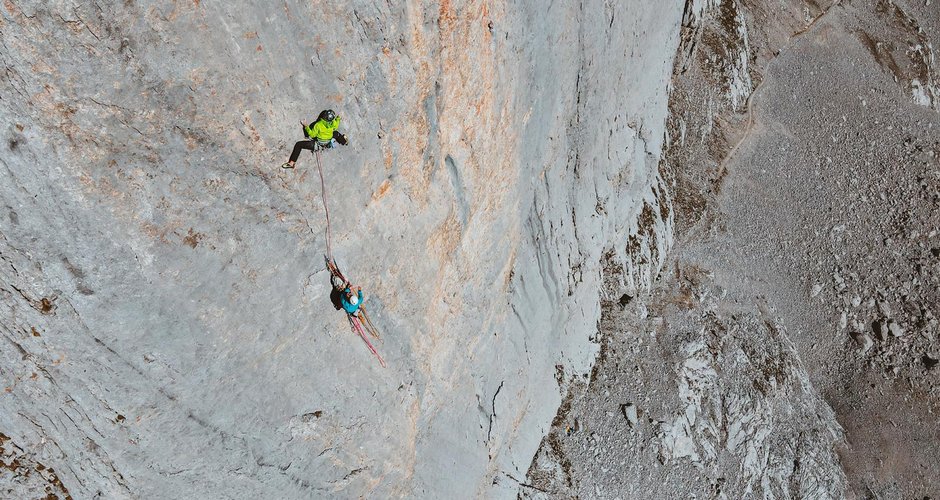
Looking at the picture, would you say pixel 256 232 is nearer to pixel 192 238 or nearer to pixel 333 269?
pixel 192 238

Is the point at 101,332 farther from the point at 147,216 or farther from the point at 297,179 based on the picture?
the point at 297,179

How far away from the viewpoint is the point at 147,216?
702 cm

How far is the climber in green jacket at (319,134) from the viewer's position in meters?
7.98

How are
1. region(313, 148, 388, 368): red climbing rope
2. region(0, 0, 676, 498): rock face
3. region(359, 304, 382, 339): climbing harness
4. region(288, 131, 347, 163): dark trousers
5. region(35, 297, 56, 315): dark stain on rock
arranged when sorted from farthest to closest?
region(359, 304, 382, 339): climbing harness < region(313, 148, 388, 368): red climbing rope < region(288, 131, 347, 163): dark trousers < region(35, 297, 56, 315): dark stain on rock < region(0, 0, 676, 498): rock face

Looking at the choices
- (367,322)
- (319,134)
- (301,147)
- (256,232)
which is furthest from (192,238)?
(367,322)

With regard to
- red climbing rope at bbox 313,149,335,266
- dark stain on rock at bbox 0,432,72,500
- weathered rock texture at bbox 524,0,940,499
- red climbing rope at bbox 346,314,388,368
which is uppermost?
red climbing rope at bbox 313,149,335,266

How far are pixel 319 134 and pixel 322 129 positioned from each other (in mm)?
89

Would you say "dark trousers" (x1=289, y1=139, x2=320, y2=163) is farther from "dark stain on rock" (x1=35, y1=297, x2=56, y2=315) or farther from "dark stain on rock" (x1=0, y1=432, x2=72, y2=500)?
"dark stain on rock" (x1=0, y1=432, x2=72, y2=500)

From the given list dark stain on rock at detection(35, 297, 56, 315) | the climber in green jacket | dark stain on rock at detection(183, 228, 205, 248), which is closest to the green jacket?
the climber in green jacket

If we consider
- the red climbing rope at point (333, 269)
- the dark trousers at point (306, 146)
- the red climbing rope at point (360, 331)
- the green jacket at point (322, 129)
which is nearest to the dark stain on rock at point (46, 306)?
the dark trousers at point (306, 146)

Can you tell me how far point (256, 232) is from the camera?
8109 millimetres

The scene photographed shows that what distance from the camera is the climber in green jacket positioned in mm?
7980

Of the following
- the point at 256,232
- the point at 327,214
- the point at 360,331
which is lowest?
the point at 360,331

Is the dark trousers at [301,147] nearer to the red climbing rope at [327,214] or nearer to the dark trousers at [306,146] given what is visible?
the dark trousers at [306,146]
